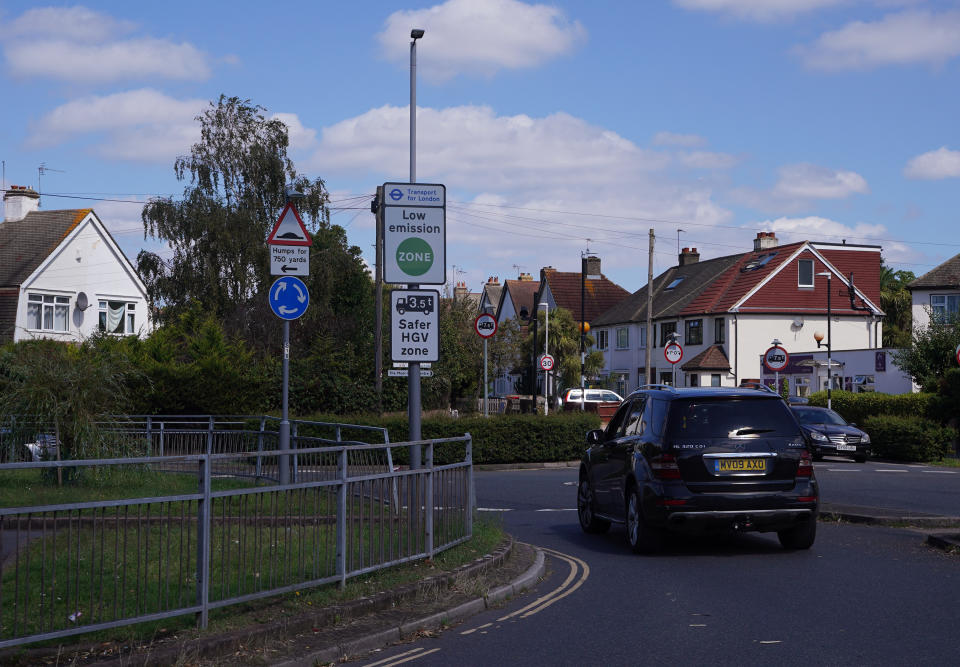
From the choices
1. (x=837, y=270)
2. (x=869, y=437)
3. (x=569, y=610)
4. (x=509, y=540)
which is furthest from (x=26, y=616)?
(x=837, y=270)

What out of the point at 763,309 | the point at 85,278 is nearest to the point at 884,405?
the point at 763,309

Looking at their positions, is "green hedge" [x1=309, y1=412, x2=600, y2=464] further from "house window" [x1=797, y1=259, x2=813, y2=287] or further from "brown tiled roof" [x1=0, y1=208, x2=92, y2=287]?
"house window" [x1=797, y1=259, x2=813, y2=287]

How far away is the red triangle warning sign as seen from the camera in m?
15.1

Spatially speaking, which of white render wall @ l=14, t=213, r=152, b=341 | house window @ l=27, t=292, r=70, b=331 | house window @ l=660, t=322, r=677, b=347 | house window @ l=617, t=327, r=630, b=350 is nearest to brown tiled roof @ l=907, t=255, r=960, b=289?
house window @ l=660, t=322, r=677, b=347

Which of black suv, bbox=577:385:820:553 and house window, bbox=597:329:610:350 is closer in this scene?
black suv, bbox=577:385:820:553

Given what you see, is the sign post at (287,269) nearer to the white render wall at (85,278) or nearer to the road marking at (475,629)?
the road marking at (475,629)

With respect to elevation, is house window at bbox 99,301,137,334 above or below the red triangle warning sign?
above

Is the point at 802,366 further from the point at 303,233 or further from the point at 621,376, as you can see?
the point at 303,233

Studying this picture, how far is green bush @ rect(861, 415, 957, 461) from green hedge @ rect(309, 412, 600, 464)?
9.11m

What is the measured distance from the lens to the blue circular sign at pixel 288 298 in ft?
49.3

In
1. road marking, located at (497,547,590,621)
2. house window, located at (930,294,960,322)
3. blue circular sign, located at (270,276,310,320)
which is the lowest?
road marking, located at (497,547,590,621)

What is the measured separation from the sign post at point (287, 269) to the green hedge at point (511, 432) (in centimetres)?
968

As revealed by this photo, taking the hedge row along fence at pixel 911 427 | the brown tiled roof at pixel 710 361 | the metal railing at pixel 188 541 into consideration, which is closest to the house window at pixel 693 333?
the brown tiled roof at pixel 710 361

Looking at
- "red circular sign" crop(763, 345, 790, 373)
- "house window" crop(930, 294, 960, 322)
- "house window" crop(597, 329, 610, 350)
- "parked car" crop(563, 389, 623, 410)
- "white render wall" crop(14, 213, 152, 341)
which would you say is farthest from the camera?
"house window" crop(597, 329, 610, 350)
